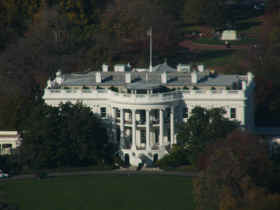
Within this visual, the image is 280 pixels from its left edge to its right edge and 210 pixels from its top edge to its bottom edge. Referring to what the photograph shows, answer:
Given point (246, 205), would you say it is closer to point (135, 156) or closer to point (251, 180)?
point (251, 180)

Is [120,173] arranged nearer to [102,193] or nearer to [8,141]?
[102,193]

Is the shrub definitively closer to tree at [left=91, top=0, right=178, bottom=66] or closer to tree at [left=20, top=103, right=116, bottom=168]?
tree at [left=20, top=103, right=116, bottom=168]

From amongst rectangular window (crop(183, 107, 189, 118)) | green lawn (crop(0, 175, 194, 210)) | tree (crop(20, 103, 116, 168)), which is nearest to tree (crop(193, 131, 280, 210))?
green lawn (crop(0, 175, 194, 210))

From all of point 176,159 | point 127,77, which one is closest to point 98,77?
point 127,77

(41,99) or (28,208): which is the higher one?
(41,99)

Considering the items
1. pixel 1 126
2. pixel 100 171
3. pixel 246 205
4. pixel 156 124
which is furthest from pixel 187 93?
pixel 246 205

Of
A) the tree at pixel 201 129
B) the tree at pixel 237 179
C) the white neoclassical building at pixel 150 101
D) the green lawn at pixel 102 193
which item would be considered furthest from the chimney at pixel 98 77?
the tree at pixel 237 179
